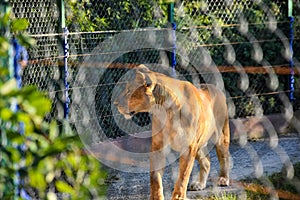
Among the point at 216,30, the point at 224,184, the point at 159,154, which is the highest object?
the point at 216,30

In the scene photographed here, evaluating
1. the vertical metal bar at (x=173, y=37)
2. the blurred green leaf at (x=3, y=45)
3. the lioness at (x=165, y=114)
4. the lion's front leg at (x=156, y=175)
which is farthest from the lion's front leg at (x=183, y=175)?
the blurred green leaf at (x=3, y=45)

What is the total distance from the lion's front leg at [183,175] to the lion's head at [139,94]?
52cm

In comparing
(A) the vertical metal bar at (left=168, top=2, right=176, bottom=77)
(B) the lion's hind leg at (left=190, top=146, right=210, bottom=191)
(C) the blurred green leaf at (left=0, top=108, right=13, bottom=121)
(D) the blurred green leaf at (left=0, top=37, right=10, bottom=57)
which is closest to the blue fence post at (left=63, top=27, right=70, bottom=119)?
(B) the lion's hind leg at (left=190, top=146, right=210, bottom=191)

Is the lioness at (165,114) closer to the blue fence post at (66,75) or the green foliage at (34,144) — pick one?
the blue fence post at (66,75)

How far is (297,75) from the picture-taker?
1190 centimetres

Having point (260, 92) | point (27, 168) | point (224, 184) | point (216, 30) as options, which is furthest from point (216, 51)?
point (27, 168)

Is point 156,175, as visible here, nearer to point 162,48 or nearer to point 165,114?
point 165,114

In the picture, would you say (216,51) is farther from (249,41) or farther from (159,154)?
(159,154)

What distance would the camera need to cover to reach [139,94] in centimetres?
679

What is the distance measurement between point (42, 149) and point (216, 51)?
29.3 ft

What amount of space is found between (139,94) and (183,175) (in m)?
0.79

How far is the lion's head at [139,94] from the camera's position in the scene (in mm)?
6723

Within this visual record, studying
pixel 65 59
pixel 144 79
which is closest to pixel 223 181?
pixel 144 79

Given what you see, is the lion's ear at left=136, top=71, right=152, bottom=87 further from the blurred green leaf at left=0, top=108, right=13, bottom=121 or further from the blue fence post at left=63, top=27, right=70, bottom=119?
the blurred green leaf at left=0, top=108, right=13, bottom=121
